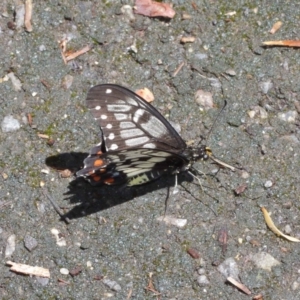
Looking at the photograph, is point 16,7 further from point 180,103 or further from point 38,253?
point 38,253

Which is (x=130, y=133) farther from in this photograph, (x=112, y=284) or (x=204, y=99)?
(x=112, y=284)

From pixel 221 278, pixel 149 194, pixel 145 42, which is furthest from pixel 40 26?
pixel 221 278

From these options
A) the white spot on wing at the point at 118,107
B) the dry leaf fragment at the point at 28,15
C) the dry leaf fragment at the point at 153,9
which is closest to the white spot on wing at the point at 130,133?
the white spot on wing at the point at 118,107

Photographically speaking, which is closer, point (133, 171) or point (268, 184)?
point (133, 171)

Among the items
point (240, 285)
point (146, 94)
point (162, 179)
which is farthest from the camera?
point (146, 94)

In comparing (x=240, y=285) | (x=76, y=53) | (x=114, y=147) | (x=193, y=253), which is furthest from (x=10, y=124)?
(x=240, y=285)
